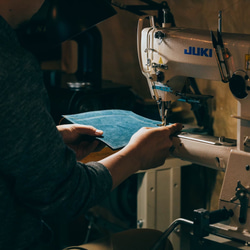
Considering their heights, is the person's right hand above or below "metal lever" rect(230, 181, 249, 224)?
above

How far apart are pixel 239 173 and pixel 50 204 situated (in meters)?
0.54

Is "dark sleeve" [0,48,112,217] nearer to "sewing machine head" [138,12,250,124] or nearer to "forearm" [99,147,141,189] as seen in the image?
"forearm" [99,147,141,189]

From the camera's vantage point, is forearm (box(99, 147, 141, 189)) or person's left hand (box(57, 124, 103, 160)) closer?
forearm (box(99, 147, 141, 189))

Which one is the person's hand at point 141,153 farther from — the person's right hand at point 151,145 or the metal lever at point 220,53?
the metal lever at point 220,53

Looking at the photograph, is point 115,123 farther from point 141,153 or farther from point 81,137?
point 141,153

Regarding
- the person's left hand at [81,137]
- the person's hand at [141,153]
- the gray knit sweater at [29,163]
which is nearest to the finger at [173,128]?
the person's hand at [141,153]

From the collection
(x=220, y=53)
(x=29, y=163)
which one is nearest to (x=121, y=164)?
(x=29, y=163)

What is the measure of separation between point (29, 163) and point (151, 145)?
473 millimetres

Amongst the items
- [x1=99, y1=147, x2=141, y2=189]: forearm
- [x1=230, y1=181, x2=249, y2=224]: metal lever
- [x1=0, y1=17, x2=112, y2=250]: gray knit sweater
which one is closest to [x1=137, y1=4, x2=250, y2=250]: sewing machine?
[x1=230, y1=181, x2=249, y2=224]: metal lever

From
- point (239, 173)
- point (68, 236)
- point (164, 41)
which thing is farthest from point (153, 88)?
point (68, 236)

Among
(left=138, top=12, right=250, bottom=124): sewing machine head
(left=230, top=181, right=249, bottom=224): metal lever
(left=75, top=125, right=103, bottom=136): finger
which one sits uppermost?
(left=138, top=12, right=250, bottom=124): sewing machine head

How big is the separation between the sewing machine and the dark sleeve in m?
0.34

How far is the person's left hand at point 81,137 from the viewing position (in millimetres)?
1303

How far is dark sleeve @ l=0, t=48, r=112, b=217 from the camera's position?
0.73 m
